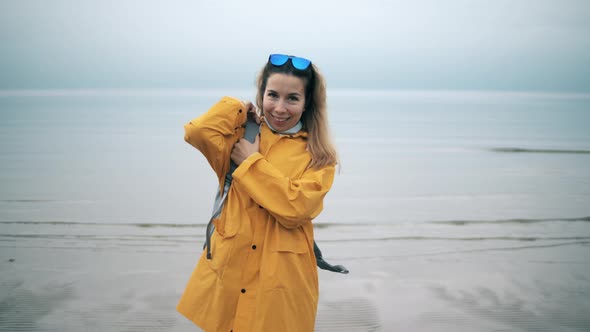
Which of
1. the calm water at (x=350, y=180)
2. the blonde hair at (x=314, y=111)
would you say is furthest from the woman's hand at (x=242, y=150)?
→ the calm water at (x=350, y=180)

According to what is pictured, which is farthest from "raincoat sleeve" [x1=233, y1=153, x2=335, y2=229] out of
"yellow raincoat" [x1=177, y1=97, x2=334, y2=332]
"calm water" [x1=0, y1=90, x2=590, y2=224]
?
"calm water" [x1=0, y1=90, x2=590, y2=224]

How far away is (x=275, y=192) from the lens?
198cm

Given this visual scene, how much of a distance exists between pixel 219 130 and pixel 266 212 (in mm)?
436

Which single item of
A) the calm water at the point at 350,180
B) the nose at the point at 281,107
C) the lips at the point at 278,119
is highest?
the nose at the point at 281,107

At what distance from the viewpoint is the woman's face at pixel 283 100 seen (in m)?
2.12

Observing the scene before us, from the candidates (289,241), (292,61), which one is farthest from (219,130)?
(289,241)

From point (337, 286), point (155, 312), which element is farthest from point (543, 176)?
point (155, 312)

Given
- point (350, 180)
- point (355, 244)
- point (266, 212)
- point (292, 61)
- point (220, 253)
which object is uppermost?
point (292, 61)

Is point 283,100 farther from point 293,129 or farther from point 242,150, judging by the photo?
point 242,150

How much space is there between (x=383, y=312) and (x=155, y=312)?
1.91 m

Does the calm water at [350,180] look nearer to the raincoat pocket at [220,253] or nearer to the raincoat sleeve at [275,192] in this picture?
the raincoat pocket at [220,253]

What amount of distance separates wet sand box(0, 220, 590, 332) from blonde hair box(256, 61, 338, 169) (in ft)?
6.45

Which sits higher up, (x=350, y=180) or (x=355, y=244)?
(x=355, y=244)

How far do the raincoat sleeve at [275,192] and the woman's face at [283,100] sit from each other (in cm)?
24
